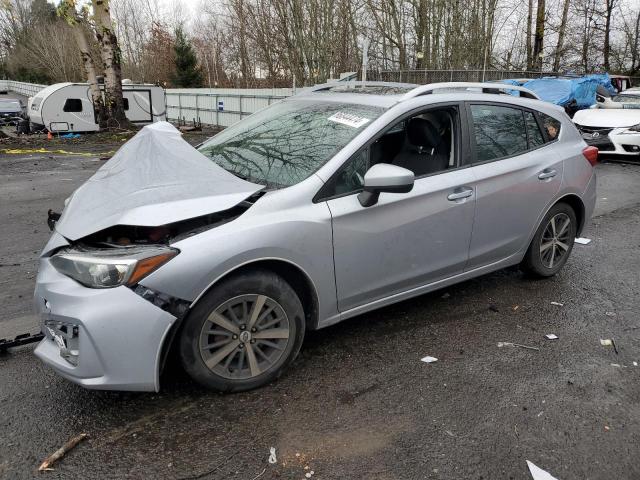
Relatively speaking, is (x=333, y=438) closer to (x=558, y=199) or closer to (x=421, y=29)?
A: (x=558, y=199)

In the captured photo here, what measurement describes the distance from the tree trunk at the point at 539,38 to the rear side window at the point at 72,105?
21.4m

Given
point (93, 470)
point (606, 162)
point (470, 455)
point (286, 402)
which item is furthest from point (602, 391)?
point (606, 162)

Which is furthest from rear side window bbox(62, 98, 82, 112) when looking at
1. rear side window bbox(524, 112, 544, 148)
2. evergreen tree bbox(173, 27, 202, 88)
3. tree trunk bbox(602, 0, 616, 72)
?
tree trunk bbox(602, 0, 616, 72)

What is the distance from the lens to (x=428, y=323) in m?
3.93

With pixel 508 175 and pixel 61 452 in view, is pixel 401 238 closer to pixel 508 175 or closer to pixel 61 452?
pixel 508 175

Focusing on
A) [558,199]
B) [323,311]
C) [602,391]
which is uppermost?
[558,199]

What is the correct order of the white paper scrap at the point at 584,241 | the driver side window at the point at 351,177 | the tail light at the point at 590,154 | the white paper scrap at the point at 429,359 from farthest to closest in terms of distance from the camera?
the white paper scrap at the point at 584,241
the tail light at the point at 590,154
the white paper scrap at the point at 429,359
the driver side window at the point at 351,177

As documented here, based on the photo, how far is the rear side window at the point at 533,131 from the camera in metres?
4.38

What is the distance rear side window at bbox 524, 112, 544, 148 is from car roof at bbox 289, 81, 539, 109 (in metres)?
0.20

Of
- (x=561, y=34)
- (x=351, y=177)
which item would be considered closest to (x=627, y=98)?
(x=351, y=177)

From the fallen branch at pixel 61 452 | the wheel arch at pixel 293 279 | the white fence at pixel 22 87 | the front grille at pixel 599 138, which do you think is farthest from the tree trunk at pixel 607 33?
the white fence at pixel 22 87

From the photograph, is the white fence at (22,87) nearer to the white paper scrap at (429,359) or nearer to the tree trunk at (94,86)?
the tree trunk at (94,86)

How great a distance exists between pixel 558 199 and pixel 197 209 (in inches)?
126

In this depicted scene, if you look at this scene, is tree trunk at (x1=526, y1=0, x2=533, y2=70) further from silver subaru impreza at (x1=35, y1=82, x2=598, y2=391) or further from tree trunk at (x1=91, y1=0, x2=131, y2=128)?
silver subaru impreza at (x1=35, y1=82, x2=598, y2=391)
